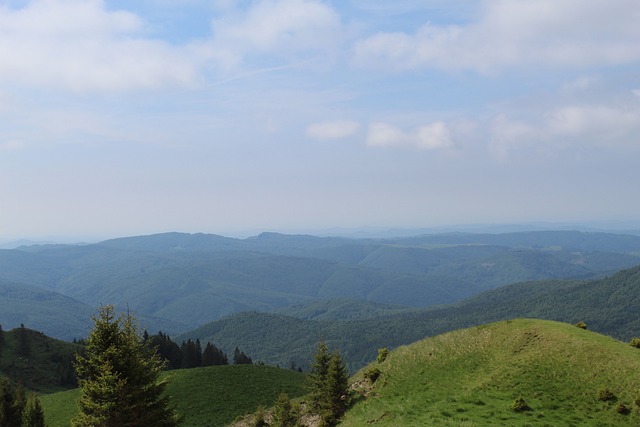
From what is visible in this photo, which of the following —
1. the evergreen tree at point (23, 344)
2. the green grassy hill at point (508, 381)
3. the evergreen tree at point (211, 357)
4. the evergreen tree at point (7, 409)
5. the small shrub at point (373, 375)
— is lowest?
the evergreen tree at point (211, 357)

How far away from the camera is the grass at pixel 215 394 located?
63.8 metres

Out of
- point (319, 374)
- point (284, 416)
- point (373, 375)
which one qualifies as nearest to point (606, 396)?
point (373, 375)

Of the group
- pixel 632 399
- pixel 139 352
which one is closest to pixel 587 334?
pixel 632 399

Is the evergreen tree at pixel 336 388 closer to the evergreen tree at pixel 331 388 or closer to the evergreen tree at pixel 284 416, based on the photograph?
the evergreen tree at pixel 331 388

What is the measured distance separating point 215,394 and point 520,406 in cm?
5216

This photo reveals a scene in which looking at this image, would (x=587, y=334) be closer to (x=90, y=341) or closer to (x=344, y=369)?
(x=344, y=369)

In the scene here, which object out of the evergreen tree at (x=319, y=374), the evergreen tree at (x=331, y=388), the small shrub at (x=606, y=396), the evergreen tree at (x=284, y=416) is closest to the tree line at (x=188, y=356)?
the evergreen tree at (x=284, y=416)

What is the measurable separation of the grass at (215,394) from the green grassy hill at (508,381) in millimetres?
28243

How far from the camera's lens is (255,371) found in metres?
85.8

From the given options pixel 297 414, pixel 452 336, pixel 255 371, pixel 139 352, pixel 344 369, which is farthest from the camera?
pixel 255 371

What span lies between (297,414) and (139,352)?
20.9 m

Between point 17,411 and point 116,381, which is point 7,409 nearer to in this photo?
point 17,411

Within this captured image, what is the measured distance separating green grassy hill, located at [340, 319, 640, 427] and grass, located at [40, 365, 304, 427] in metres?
28.2

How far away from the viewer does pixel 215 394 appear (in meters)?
71.4
